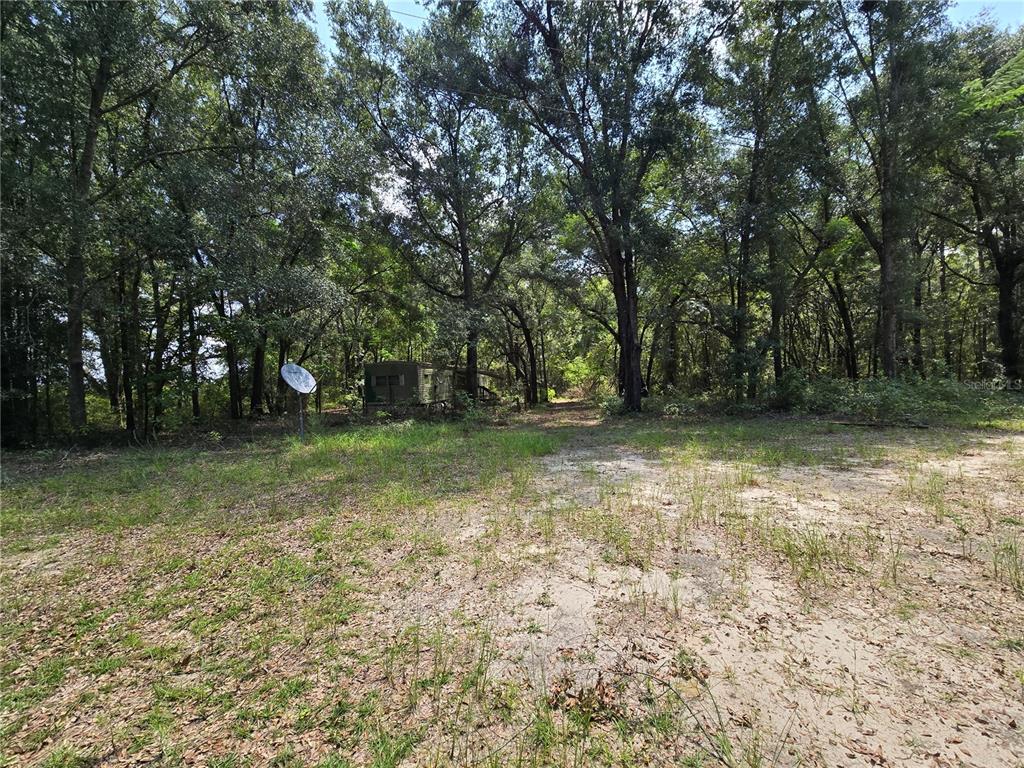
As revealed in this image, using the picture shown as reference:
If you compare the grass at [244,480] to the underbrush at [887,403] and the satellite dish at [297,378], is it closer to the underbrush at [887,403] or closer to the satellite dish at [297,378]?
the satellite dish at [297,378]

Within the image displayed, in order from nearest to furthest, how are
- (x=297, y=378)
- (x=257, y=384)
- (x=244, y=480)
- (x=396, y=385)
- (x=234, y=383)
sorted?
(x=244, y=480), (x=297, y=378), (x=234, y=383), (x=257, y=384), (x=396, y=385)

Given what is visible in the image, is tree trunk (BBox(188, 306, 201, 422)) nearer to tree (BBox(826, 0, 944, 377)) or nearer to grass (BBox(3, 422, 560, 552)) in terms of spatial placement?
grass (BBox(3, 422, 560, 552))

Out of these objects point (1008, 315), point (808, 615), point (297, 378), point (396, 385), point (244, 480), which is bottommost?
point (808, 615)

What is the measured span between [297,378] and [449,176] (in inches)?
363

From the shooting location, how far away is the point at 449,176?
547 inches

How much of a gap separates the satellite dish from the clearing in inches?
142

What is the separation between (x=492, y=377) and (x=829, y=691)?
20.2 m

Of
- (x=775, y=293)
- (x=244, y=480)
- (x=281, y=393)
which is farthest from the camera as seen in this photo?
(x=281, y=393)

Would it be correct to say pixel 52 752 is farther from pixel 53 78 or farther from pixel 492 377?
pixel 492 377

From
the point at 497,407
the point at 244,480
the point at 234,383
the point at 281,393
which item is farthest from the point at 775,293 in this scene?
the point at 281,393

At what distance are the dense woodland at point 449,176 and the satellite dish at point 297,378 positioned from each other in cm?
270

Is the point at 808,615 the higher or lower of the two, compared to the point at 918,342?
lower

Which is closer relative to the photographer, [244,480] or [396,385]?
[244,480]

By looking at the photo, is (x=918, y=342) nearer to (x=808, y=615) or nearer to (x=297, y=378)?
(x=808, y=615)
